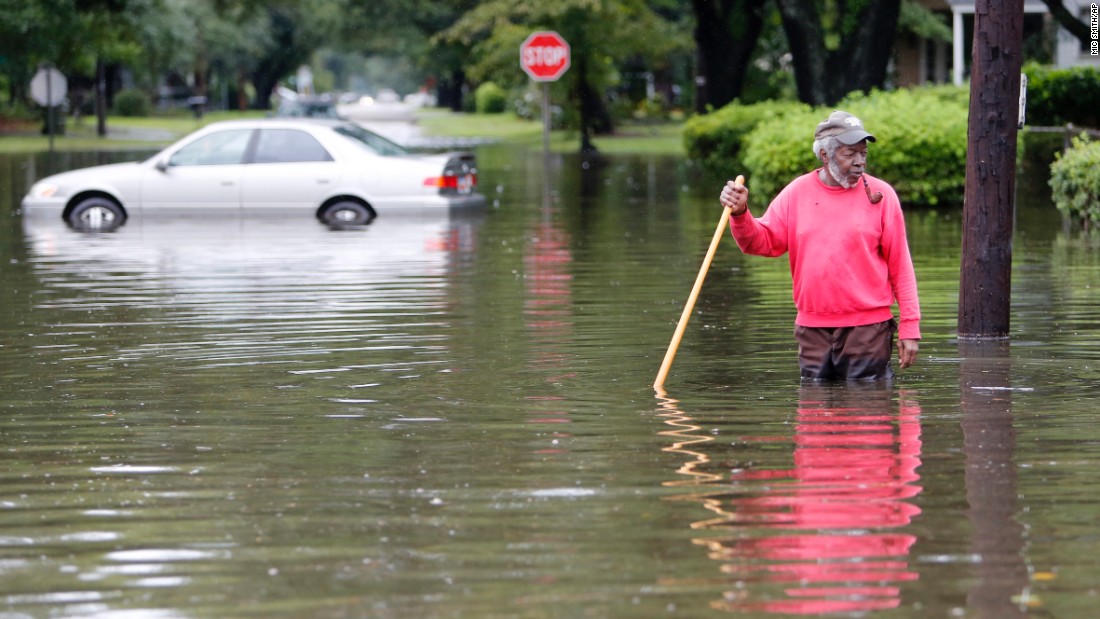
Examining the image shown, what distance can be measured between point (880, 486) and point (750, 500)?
515 mm

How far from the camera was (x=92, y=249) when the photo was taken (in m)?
18.0

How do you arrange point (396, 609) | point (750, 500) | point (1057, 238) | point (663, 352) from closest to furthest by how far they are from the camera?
point (396, 609) → point (750, 500) → point (663, 352) → point (1057, 238)

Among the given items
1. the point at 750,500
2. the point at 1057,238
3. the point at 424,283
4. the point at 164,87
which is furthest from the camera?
the point at 164,87

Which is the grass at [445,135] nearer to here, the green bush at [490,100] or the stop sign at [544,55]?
the stop sign at [544,55]

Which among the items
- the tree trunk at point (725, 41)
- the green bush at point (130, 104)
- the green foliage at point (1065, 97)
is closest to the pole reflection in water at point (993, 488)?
the green foliage at point (1065, 97)

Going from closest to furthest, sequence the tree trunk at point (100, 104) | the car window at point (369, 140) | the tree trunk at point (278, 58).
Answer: the car window at point (369, 140) < the tree trunk at point (100, 104) < the tree trunk at point (278, 58)

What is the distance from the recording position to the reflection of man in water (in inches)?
205

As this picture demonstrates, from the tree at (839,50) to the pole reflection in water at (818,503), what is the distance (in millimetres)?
21660

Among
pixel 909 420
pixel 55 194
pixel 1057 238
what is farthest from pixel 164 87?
pixel 909 420

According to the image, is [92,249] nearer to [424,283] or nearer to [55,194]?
[55,194]

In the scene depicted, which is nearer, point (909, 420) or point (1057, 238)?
point (909, 420)

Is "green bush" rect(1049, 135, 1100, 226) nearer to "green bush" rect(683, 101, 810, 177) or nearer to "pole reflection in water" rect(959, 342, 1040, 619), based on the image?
"pole reflection in water" rect(959, 342, 1040, 619)

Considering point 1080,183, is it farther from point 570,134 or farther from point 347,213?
point 570,134

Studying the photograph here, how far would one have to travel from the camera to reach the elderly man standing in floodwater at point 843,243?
26.1 ft
